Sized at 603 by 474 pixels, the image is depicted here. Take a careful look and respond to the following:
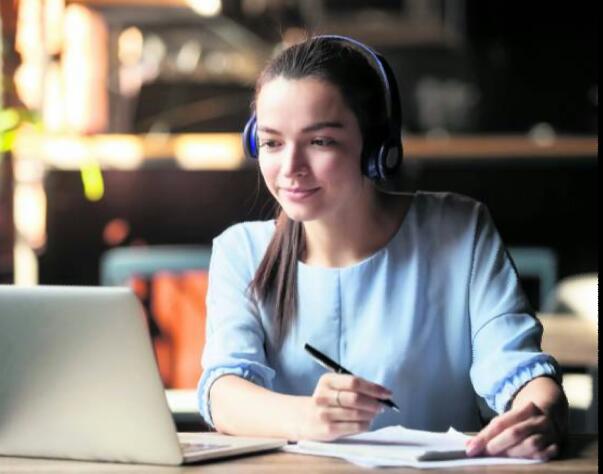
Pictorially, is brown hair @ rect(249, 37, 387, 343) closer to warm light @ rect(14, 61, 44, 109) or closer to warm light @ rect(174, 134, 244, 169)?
warm light @ rect(14, 61, 44, 109)

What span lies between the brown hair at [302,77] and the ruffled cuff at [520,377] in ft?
1.11

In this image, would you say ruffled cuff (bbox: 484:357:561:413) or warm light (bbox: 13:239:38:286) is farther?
warm light (bbox: 13:239:38:286)

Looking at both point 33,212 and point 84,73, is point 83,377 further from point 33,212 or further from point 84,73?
point 84,73


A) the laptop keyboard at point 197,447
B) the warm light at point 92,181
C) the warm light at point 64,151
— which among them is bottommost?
the laptop keyboard at point 197,447

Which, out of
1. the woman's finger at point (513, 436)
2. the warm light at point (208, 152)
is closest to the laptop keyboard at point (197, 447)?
the woman's finger at point (513, 436)

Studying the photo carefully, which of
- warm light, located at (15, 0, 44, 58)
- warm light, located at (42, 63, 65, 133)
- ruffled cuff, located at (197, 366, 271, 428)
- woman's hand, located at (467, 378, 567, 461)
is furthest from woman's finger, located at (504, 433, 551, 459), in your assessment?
warm light, located at (42, 63, 65, 133)

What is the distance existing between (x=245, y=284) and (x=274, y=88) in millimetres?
308

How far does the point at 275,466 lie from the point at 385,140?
1.94ft

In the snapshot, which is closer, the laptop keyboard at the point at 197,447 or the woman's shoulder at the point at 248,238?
the laptop keyboard at the point at 197,447

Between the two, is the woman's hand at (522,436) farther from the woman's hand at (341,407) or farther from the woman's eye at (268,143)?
the woman's eye at (268,143)

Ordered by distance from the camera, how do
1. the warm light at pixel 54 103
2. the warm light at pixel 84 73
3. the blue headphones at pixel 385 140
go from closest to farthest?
1. the blue headphones at pixel 385 140
2. the warm light at pixel 54 103
3. the warm light at pixel 84 73

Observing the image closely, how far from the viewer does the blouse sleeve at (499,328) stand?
1.76 metres

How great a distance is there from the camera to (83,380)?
145 centimetres

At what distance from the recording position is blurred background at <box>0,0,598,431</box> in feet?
11.7
